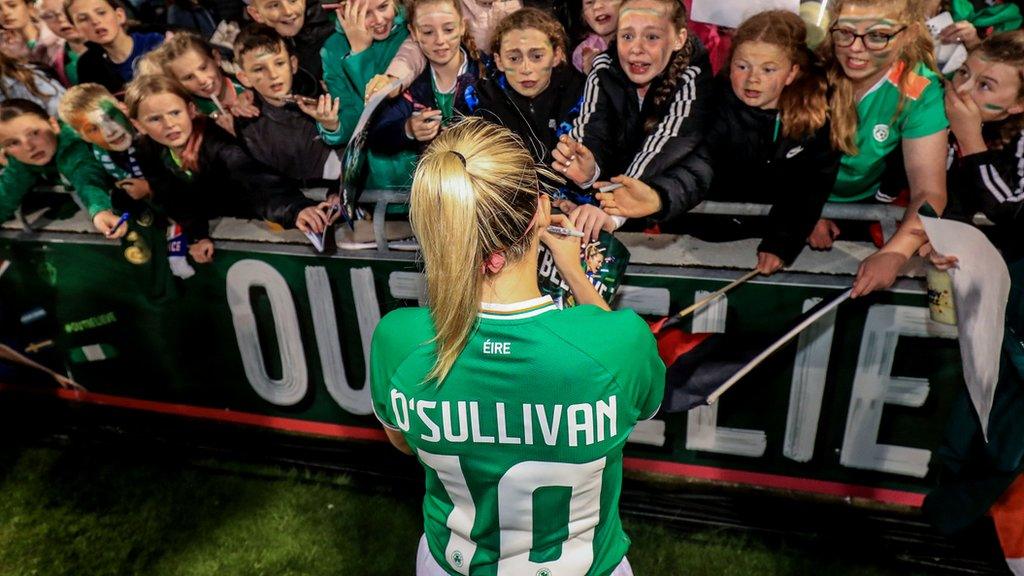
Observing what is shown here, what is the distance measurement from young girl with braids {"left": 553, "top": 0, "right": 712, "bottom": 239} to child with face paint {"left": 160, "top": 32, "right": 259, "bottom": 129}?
1529 millimetres

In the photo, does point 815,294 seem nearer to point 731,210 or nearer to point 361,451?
point 731,210

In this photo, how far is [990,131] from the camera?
9.33ft

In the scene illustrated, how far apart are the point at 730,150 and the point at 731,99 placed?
20 cm

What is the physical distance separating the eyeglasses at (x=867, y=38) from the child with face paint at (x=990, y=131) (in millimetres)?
324

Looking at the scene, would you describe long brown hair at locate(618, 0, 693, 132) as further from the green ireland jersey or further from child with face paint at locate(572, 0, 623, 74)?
the green ireland jersey

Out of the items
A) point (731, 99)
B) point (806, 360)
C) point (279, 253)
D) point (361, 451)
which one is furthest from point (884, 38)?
point (361, 451)

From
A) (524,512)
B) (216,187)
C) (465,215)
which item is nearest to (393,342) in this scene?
(465,215)

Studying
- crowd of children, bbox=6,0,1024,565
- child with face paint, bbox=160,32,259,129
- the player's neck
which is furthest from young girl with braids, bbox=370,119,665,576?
child with face paint, bbox=160,32,259,129

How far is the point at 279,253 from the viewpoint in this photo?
3898 mm

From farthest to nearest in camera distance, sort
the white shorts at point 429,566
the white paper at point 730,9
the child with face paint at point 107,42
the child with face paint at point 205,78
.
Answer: the child with face paint at point 107,42 < the child with face paint at point 205,78 < the white paper at point 730,9 < the white shorts at point 429,566

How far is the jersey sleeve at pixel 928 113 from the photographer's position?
2826 millimetres

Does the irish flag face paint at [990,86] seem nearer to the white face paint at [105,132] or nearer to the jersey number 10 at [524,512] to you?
the jersey number 10 at [524,512]

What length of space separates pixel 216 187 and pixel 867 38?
286cm

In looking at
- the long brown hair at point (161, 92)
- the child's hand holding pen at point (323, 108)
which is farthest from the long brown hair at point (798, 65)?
the long brown hair at point (161, 92)
